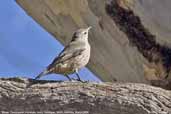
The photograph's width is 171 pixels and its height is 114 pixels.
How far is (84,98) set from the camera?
11.5ft

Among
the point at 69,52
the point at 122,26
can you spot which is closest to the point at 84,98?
the point at 122,26

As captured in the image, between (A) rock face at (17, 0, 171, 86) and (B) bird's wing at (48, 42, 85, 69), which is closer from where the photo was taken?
(A) rock face at (17, 0, 171, 86)

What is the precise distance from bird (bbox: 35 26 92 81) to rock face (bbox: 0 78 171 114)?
0.60 metres

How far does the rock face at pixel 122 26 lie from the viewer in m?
4.14

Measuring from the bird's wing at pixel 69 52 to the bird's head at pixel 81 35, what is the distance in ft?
0.09

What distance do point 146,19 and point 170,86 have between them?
0.36m

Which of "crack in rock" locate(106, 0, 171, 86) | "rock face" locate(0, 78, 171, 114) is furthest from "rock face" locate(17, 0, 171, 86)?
"rock face" locate(0, 78, 171, 114)

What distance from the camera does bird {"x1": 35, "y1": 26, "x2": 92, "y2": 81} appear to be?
424cm

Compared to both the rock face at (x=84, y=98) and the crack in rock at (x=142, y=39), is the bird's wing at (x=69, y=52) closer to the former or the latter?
the crack in rock at (x=142, y=39)

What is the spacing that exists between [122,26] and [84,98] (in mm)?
780

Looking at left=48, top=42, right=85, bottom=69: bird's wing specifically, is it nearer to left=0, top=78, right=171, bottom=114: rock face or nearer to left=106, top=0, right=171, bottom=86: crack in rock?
left=106, top=0, right=171, bottom=86: crack in rock

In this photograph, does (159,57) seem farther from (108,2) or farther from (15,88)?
(15,88)

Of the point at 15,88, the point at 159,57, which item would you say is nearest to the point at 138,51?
the point at 159,57

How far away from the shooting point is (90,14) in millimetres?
4207
